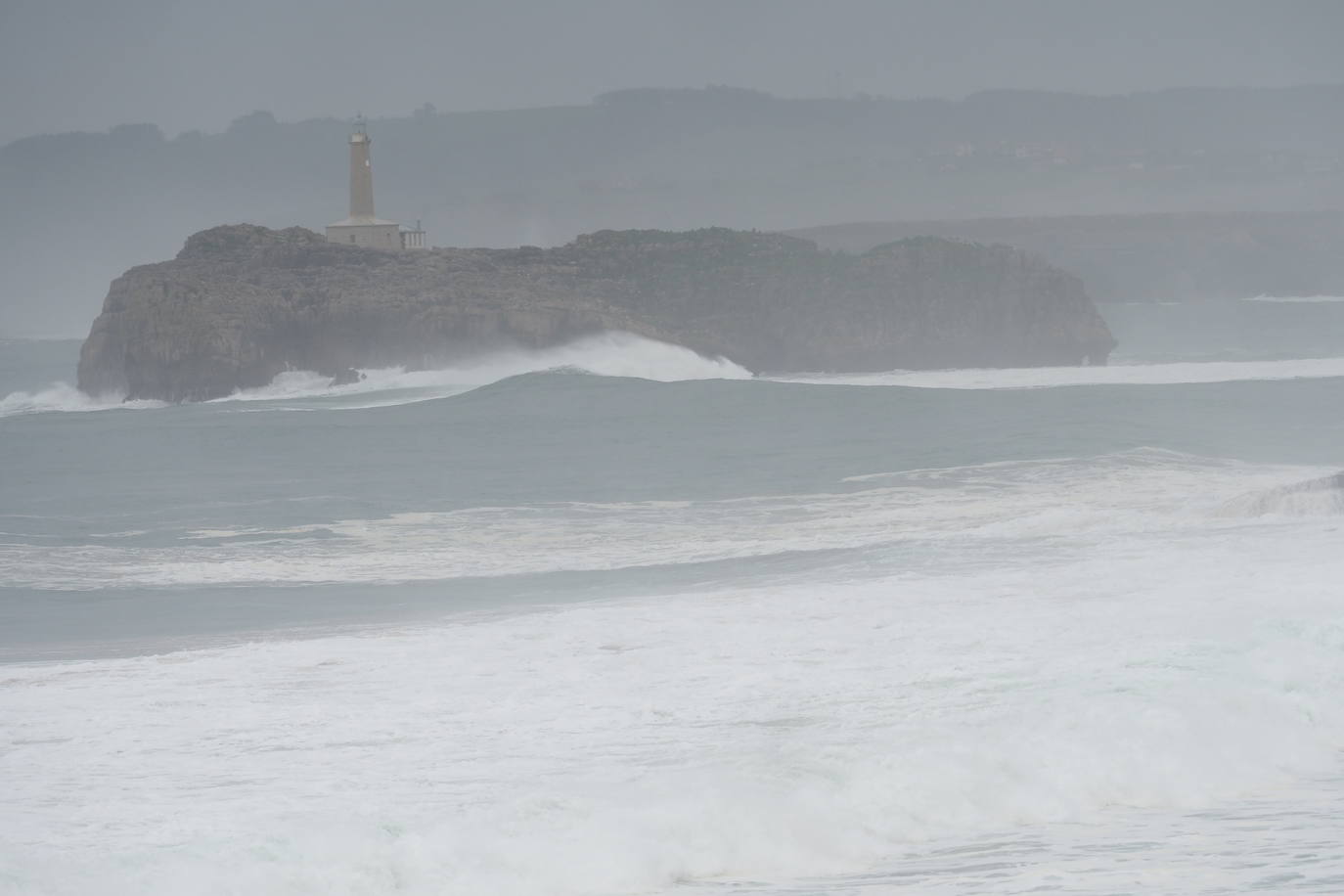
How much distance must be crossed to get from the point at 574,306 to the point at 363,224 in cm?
1129

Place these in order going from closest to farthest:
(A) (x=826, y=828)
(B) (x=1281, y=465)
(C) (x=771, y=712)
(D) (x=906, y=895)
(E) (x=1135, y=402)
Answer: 1. (D) (x=906, y=895)
2. (A) (x=826, y=828)
3. (C) (x=771, y=712)
4. (B) (x=1281, y=465)
5. (E) (x=1135, y=402)

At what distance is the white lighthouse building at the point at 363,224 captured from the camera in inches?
1992

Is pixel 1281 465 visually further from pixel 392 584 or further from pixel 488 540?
pixel 392 584

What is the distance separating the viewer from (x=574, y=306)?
43812mm

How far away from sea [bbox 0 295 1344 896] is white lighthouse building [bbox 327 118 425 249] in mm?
29890

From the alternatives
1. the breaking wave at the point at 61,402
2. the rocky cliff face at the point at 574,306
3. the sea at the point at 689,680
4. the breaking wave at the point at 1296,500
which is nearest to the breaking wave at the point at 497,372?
the rocky cliff face at the point at 574,306

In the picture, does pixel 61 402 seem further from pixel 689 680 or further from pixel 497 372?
pixel 689 680

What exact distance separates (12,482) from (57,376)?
133 ft

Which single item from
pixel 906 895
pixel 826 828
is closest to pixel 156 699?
pixel 826 828

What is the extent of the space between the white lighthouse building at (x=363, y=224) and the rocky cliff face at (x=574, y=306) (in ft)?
9.98

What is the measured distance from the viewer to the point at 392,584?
13703mm

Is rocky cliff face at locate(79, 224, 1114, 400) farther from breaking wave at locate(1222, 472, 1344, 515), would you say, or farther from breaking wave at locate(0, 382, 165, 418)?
breaking wave at locate(1222, 472, 1344, 515)

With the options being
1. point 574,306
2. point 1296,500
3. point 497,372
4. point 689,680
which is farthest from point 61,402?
point 689,680

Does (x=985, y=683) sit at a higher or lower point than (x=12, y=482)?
lower
